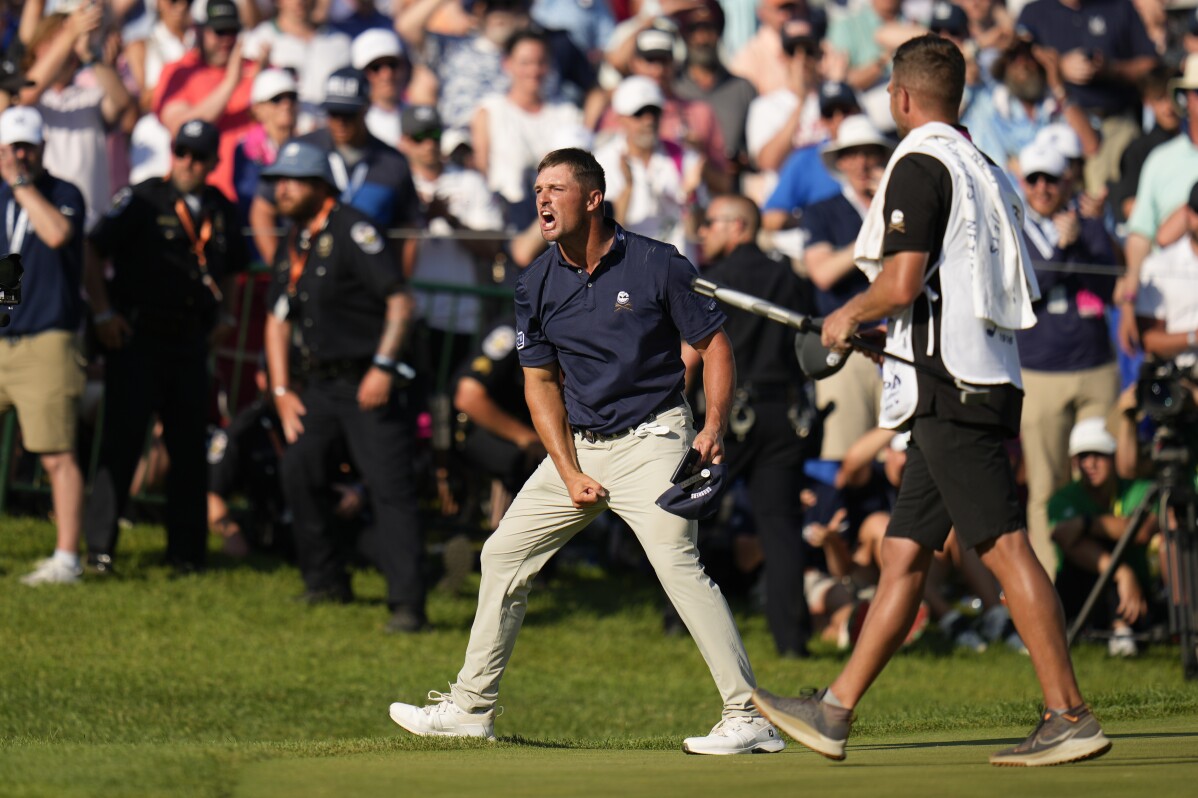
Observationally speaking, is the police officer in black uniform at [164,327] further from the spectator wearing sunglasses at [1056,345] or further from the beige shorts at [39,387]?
the spectator wearing sunglasses at [1056,345]

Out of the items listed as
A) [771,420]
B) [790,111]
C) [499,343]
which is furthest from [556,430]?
[790,111]

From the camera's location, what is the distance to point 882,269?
6309 mm

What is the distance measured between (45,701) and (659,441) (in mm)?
Answer: 3534

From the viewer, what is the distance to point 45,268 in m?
10.7

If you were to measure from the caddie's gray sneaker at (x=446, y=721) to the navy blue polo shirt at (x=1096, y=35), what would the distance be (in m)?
9.71

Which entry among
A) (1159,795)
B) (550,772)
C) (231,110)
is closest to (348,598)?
(231,110)

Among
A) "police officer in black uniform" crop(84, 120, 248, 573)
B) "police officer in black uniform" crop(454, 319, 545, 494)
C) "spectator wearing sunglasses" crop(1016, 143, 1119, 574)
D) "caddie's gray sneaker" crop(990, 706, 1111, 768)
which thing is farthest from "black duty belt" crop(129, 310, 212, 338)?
"caddie's gray sneaker" crop(990, 706, 1111, 768)

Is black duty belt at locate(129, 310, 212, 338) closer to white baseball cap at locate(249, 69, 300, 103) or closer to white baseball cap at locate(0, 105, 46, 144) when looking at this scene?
white baseball cap at locate(0, 105, 46, 144)

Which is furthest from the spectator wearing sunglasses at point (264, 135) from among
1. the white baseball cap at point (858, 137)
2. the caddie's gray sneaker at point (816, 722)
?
the caddie's gray sneaker at point (816, 722)

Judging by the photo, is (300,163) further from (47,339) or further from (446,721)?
(446,721)

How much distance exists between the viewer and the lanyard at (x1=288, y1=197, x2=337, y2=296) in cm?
1084

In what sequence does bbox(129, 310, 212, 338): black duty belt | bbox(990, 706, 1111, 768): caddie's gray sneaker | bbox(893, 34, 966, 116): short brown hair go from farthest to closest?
bbox(129, 310, 212, 338): black duty belt
bbox(893, 34, 966, 116): short brown hair
bbox(990, 706, 1111, 768): caddie's gray sneaker

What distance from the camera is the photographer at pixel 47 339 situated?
10680mm

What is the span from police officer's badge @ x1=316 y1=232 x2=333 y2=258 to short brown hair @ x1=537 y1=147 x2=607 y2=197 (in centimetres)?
402
